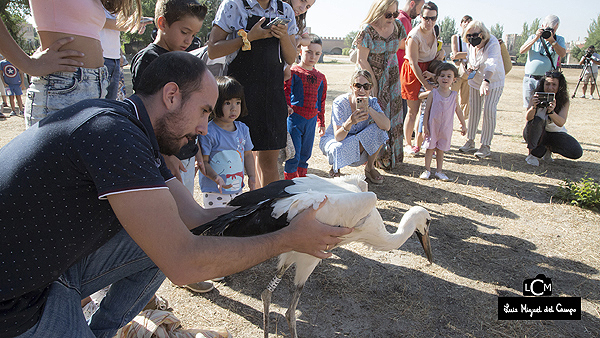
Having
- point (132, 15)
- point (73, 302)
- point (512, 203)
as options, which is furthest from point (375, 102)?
point (73, 302)

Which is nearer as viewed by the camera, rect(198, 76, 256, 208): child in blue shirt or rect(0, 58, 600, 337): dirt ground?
rect(0, 58, 600, 337): dirt ground

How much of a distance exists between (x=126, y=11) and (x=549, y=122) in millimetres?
6422

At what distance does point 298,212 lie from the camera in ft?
7.08

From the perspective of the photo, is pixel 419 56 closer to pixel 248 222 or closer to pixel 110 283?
pixel 248 222

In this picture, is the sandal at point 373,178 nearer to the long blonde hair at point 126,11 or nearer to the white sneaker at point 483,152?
the white sneaker at point 483,152

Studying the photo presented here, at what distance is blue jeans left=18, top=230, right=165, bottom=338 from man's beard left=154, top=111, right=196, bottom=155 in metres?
0.58

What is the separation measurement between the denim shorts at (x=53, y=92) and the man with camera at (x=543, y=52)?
7194mm

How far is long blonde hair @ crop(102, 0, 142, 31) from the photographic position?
262 cm

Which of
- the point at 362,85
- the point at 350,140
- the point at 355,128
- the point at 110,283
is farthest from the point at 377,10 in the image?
the point at 110,283

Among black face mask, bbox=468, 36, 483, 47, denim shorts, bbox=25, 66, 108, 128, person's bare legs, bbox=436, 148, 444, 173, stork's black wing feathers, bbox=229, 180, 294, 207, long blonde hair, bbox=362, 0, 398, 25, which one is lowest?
person's bare legs, bbox=436, 148, 444, 173

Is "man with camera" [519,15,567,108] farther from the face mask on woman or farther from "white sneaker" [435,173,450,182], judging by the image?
"white sneaker" [435,173,450,182]

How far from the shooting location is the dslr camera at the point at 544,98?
19.3ft

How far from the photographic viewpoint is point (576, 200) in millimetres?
4750

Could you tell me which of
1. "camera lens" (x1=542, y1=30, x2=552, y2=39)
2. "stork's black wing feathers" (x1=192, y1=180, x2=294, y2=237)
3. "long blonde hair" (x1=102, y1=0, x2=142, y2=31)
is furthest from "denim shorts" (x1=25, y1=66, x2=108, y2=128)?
"camera lens" (x1=542, y1=30, x2=552, y2=39)
